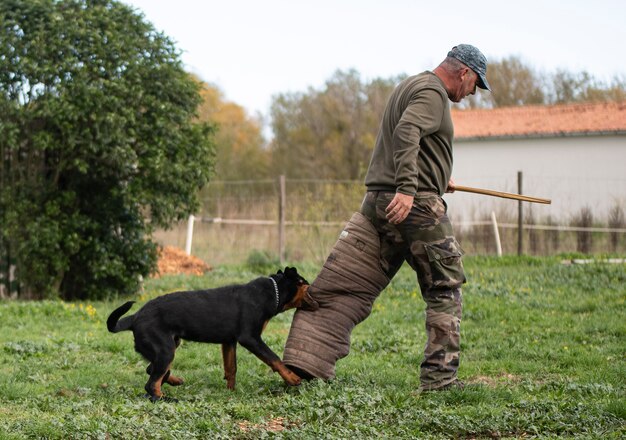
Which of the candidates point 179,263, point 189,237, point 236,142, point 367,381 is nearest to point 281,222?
point 179,263

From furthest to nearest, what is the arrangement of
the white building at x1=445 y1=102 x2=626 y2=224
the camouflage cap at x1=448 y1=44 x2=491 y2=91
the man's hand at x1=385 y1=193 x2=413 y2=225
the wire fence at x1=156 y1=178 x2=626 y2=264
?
the white building at x1=445 y1=102 x2=626 y2=224 < the wire fence at x1=156 y1=178 x2=626 y2=264 < the camouflage cap at x1=448 y1=44 x2=491 y2=91 < the man's hand at x1=385 y1=193 x2=413 y2=225

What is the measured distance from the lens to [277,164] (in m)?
43.6

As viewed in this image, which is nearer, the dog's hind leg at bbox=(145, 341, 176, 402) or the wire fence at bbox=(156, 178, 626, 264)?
the dog's hind leg at bbox=(145, 341, 176, 402)

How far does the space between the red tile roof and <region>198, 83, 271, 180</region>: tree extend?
10049 millimetres

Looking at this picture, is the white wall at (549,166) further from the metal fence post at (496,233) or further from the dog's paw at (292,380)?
the dog's paw at (292,380)

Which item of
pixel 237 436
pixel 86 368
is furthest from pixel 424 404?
pixel 86 368

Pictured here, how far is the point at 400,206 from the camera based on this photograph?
6.31 metres

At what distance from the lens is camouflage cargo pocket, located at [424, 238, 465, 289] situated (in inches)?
255

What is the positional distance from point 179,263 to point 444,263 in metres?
12.6

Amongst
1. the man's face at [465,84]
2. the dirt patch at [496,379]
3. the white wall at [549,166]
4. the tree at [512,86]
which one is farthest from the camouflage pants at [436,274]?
the tree at [512,86]

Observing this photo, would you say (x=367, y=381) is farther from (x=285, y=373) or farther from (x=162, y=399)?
(x=162, y=399)

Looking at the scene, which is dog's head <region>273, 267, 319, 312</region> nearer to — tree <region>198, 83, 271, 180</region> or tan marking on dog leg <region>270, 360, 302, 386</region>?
tan marking on dog leg <region>270, 360, 302, 386</region>

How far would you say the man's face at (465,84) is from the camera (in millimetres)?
6629

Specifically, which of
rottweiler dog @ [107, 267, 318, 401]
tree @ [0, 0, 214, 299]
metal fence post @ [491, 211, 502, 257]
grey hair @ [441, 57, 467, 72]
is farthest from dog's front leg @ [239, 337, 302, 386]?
metal fence post @ [491, 211, 502, 257]
